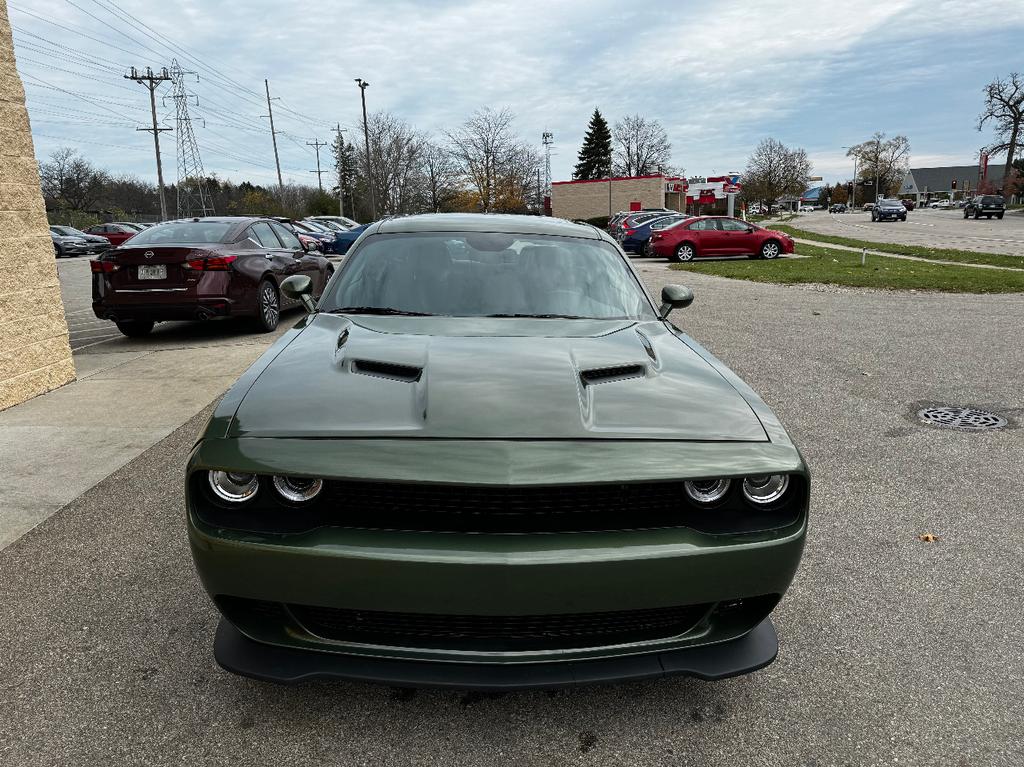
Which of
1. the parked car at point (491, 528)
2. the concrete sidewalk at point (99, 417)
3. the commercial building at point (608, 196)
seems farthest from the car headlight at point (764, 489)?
the commercial building at point (608, 196)

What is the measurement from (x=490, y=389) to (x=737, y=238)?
71.9ft

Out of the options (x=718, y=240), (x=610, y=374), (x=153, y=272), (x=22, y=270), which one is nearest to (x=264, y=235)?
(x=153, y=272)

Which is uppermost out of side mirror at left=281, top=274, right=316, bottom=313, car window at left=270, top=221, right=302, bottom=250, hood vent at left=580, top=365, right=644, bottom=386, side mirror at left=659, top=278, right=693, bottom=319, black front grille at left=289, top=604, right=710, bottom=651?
car window at left=270, top=221, right=302, bottom=250

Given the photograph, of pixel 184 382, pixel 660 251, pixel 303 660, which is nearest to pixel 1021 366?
pixel 303 660

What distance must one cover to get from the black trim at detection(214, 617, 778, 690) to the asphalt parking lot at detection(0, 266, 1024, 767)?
261 millimetres

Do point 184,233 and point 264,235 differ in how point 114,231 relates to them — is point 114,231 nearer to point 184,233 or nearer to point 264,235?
point 264,235

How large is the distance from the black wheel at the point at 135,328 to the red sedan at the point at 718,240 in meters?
16.8

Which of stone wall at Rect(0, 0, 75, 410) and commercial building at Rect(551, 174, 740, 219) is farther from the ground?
commercial building at Rect(551, 174, 740, 219)

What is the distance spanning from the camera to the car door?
73.1 feet

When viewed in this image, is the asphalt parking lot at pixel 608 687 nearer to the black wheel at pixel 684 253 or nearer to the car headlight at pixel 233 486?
the car headlight at pixel 233 486

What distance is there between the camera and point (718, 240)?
22203 millimetres

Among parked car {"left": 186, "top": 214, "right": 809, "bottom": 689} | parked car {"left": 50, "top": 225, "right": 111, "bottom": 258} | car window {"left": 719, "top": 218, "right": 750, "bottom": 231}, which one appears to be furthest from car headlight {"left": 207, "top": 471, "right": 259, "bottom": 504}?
parked car {"left": 50, "top": 225, "right": 111, "bottom": 258}

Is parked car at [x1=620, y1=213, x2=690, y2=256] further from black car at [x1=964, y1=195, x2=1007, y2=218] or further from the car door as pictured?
black car at [x1=964, y1=195, x2=1007, y2=218]

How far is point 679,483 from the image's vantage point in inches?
76.8
